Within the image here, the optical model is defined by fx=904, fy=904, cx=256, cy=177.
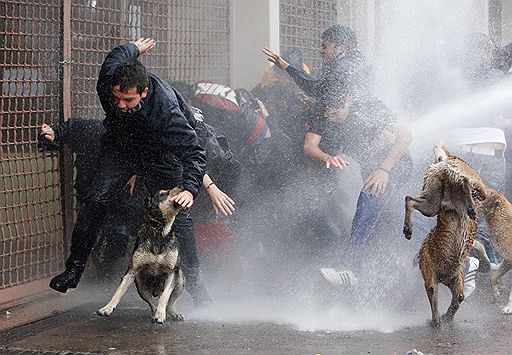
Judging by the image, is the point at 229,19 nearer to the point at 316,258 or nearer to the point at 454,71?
the point at 454,71

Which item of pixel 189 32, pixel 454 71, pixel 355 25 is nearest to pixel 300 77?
pixel 189 32

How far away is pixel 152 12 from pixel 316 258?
9.81 ft

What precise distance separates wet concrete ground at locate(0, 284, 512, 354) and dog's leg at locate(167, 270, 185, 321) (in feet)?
0.31

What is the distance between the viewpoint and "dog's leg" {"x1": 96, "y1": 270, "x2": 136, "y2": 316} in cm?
638

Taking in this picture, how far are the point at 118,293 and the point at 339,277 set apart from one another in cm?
194

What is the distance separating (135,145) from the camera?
265 inches

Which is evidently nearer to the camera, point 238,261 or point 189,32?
point 238,261

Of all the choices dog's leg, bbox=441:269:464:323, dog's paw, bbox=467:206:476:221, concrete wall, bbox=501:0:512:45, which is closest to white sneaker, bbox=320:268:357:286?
dog's leg, bbox=441:269:464:323

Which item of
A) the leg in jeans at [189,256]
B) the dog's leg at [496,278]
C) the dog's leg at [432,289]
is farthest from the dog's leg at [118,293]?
the dog's leg at [496,278]

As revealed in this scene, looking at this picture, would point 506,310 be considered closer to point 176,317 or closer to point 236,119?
point 176,317

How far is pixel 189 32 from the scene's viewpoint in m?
9.69

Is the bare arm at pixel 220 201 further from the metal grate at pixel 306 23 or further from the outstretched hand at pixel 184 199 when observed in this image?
the metal grate at pixel 306 23

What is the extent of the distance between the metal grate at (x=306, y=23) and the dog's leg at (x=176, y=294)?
4644 mm

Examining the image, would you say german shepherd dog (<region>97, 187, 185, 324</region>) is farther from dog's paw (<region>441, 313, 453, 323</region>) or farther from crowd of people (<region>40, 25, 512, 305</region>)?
dog's paw (<region>441, 313, 453, 323</region>)
